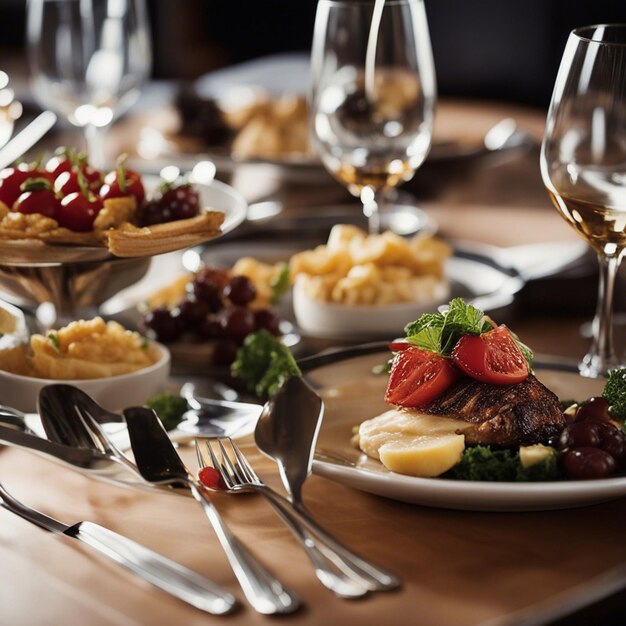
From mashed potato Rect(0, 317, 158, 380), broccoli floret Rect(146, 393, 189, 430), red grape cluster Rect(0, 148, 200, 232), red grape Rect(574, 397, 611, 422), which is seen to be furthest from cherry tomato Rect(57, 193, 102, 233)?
red grape Rect(574, 397, 611, 422)

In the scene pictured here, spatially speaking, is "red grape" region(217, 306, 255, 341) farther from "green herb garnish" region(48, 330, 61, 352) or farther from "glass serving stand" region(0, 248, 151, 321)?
"green herb garnish" region(48, 330, 61, 352)

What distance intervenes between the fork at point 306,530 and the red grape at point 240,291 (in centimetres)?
46

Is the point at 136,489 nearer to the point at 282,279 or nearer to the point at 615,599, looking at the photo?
the point at 615,599

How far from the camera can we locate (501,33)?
5.31 meters

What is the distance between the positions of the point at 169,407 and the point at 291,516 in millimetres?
339

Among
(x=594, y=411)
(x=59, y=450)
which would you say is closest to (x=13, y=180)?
(x=59, y=450)

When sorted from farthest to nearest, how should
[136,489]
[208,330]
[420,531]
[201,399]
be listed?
[208,330], [201,399], [136,489], [420,531]

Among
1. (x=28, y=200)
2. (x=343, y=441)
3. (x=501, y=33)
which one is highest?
(x=28, y=200)

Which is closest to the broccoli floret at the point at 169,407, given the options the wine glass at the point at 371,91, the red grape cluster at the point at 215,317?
the red grape cluster at the point at 215,317

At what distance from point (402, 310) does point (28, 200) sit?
1.85 ft

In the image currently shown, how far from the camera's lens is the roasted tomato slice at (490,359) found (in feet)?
3.36

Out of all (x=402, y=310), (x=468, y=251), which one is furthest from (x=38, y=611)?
(x=468, y=251)

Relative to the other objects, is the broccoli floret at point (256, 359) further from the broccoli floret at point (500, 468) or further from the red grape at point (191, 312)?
the broccoli floret at point (500, 468)

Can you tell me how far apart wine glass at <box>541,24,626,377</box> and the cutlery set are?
376 mm
